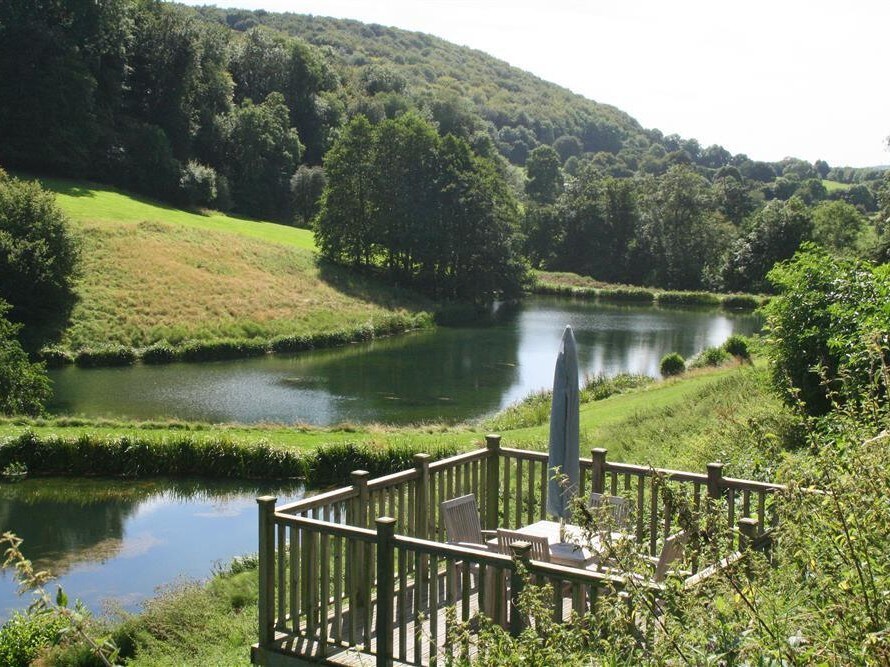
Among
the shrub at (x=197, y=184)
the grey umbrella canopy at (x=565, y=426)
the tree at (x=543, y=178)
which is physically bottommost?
the grey umbrella canopy at (x=565, y=426)

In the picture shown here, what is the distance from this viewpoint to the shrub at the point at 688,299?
73.4m

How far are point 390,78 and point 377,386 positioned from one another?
93.9m

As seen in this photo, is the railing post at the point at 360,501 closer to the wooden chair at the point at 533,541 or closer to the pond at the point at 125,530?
the wooden chair at the point at 533,541

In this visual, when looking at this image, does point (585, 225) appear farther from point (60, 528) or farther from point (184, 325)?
point (60, 528)

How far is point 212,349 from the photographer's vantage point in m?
42.6

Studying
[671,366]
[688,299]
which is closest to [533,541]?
[671,366]

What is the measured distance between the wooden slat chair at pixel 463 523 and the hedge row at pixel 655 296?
65.1 m

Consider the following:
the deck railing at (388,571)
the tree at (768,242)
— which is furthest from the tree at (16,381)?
the tree at (768,242)

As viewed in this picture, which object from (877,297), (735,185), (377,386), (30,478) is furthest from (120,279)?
(735,185)

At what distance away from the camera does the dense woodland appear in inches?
2454

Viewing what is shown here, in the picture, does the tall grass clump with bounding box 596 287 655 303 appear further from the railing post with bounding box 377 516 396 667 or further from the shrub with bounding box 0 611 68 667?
the railing post with bounding box 377 516 396 667

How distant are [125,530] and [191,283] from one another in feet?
115

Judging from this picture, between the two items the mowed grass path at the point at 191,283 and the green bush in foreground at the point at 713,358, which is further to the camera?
the mowed grass path at the point at 191,283

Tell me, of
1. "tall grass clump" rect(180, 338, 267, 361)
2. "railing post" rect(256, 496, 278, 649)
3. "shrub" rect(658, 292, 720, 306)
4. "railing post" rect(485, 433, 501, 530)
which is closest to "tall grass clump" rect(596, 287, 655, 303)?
"shrub" rect(658, 292, 720, 306)
